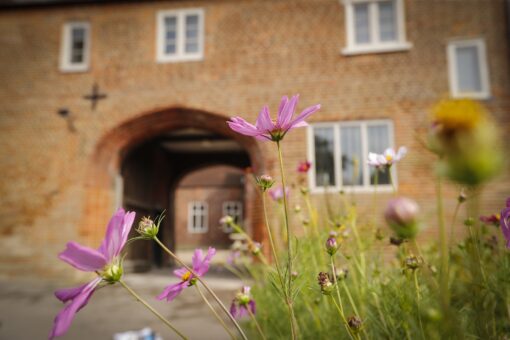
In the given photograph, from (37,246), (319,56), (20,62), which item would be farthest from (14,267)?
(319,56)

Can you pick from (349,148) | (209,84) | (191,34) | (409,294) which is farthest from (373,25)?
(409,294)

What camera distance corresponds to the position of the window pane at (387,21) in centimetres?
770

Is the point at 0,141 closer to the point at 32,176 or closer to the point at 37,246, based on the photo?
the point at 32,176

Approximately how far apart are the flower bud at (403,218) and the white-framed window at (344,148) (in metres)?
6.87

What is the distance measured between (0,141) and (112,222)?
9028 mm

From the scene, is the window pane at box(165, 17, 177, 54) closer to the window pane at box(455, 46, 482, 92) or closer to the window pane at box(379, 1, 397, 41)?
the window pane at box(379, 1, 397, 41)

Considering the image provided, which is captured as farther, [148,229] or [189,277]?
[189,277]

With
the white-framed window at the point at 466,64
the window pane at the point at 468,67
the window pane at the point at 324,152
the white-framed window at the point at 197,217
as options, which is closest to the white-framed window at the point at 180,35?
the window pane at the point at 324,152

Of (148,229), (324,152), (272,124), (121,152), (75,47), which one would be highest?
Result: (75,47)

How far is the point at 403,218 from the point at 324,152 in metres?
7.20

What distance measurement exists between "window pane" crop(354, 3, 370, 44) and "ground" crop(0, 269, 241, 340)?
5.61m

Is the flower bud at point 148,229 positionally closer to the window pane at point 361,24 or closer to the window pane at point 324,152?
the window pane at point 324,152

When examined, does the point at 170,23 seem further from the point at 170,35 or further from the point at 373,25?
the point at 373,25

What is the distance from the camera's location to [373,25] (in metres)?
7.64
